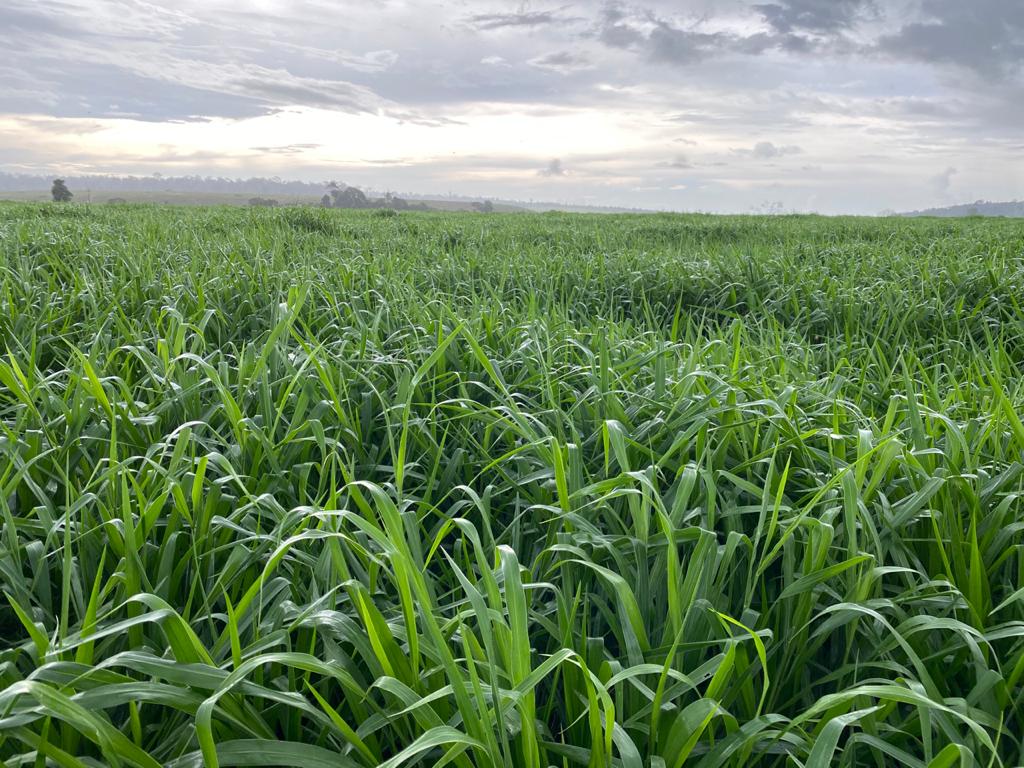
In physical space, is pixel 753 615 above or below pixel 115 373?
below

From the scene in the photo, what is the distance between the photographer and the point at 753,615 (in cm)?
120

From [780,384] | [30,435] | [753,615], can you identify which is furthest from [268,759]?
[780,384]

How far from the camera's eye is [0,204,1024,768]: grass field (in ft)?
3.17

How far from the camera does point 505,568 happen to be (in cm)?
99

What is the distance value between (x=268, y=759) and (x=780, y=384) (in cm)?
189

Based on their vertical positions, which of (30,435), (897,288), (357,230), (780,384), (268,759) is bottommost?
(268,759)

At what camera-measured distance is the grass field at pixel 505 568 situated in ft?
3.17

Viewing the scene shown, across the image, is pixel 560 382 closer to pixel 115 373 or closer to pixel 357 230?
pixel 115 373

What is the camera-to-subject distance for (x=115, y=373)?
97.6 inches

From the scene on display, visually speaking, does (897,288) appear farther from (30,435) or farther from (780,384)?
(30,435)

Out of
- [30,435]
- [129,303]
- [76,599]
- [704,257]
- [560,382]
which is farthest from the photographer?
[704,257]

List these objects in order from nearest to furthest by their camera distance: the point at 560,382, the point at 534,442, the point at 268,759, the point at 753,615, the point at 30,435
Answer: the point at 268,759, the point at 753,615, the point at 534,442, the point at 30,435, the point at 560,382

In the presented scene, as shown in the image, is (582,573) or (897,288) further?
(897,288)

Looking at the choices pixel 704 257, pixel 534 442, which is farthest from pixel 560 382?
pixel 704 257
